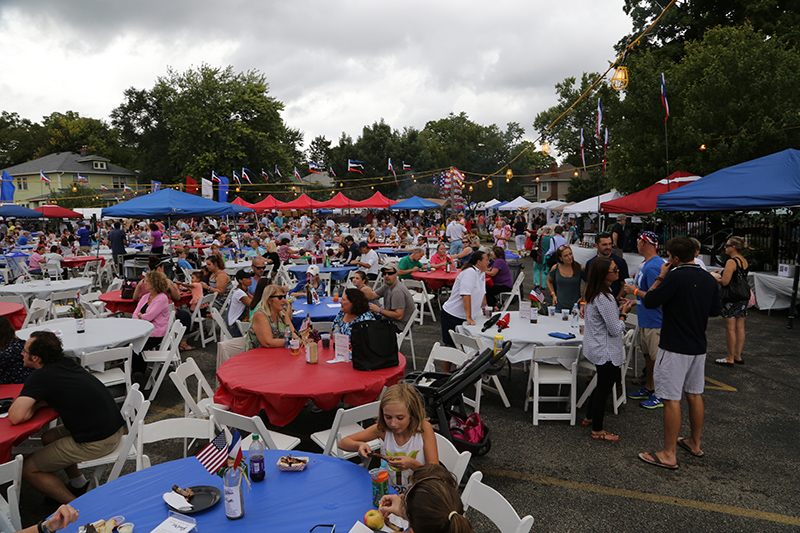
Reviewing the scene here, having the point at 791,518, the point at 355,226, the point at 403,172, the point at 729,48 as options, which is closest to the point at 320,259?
the point at 791,518

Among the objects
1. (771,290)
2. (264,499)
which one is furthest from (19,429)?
(771,290)

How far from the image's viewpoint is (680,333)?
409cm

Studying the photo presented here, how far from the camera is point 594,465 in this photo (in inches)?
167

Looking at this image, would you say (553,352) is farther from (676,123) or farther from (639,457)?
(676,123)

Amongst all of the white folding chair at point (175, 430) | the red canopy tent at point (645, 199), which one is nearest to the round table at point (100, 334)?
the white folding chair at point (175, 430)

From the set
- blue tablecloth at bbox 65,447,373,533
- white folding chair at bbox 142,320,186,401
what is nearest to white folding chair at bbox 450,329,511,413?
blue tablecloth at bbox 65,447,373,533

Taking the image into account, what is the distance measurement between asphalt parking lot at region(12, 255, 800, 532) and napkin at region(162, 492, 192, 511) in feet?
6.73

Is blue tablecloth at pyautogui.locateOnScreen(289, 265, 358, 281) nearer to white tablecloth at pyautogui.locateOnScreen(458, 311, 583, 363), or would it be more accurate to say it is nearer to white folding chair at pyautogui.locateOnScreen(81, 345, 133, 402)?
white tablecloth at pyautogui.locateOnScreen(458, 311, 583, 363)

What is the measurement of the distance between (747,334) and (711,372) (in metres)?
2.66

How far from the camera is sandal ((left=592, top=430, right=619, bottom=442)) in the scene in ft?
15.3

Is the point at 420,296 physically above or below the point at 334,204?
below

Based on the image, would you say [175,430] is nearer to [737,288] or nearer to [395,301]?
[395,301]

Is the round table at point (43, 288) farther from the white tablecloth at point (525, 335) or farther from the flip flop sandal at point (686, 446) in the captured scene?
the flip flop sandal at point (686, 446)

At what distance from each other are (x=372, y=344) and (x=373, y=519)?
2.25 meters
